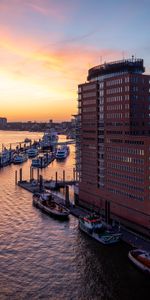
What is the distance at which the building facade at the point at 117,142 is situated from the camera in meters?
64.8

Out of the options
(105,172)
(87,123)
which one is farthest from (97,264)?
(87,123)

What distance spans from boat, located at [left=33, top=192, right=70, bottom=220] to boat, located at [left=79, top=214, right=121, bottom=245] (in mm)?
8254

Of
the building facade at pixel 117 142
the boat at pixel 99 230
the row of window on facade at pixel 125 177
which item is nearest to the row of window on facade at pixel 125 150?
the building facade at pixel 117 142

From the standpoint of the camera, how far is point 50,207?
8225 centimetres

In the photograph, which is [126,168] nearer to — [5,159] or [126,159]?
[126,159]

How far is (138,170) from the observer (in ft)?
212

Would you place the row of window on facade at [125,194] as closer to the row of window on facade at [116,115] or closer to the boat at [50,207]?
the boat at [50,207]

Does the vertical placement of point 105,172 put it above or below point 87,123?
below

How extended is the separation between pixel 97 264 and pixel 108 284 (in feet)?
20.1

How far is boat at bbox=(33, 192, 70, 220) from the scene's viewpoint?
77.2 metres

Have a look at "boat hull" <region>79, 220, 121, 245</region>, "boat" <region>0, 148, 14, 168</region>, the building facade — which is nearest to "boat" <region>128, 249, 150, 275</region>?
"boat hull" <region>79, 220, 121, 245</region>

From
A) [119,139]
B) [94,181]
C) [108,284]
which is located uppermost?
[119,139]

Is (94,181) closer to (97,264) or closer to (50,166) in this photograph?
(97,264)

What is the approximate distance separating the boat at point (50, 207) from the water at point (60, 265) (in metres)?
1.52
